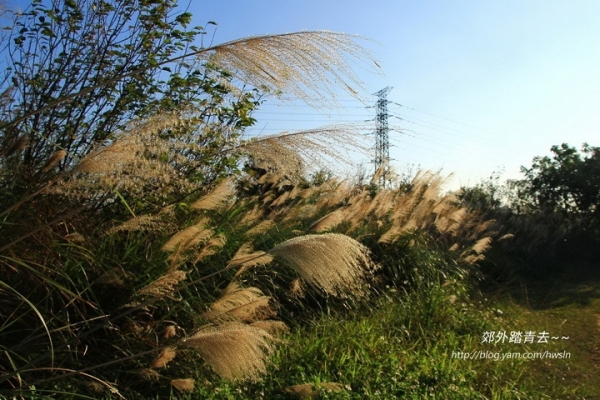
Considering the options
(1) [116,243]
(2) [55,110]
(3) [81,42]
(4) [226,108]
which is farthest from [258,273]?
(3) [81,42]

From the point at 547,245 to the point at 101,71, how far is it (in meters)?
9.30

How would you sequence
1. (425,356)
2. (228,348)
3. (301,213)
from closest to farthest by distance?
1. (228,348)
2. (425,356)
3. (301,213)

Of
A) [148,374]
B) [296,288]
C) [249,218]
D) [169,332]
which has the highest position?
[249,218]

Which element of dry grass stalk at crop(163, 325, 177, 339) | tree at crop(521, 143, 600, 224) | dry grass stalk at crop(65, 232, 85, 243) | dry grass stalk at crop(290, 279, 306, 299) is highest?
tree at crop(521, 143, 600, 224)

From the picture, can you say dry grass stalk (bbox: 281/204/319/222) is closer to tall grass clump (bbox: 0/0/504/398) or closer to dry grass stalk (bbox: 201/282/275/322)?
tall grass clump (bbox: 0/0/504/398)

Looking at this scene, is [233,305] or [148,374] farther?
[233,305]

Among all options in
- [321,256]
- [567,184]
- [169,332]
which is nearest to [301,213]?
[169,332]

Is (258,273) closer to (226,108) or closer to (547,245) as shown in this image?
(226,108)

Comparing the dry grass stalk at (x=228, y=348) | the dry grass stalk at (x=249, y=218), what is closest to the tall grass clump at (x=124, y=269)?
the dry grass stalk at (x=228, y=348)

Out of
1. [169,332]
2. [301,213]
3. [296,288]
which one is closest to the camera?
[169,332]

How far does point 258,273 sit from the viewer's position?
499 cm

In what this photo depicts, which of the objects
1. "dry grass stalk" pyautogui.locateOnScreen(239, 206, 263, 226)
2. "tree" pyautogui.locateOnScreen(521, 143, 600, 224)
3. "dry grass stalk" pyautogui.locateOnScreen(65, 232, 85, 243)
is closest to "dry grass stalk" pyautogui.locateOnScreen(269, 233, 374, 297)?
"dry grass stalk" pyautogui.locateOnScreen(65, 232, 85, 243)

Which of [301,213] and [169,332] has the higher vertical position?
[301,213]

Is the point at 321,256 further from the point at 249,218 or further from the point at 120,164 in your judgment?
the point at 249,218
